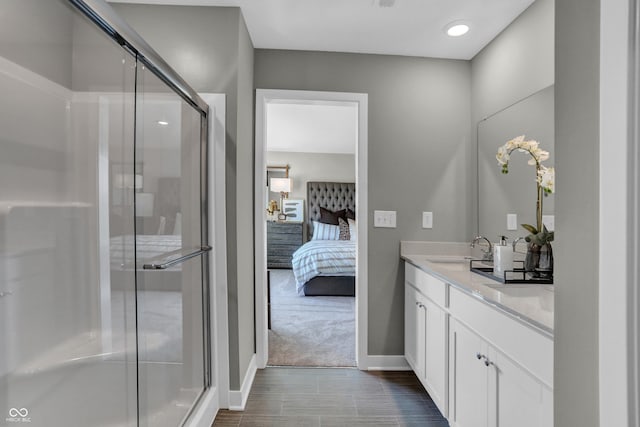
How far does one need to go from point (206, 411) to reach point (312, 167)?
18.6ft

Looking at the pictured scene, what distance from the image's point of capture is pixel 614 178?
619mm

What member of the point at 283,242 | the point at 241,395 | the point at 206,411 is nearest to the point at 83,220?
the point at 206,411

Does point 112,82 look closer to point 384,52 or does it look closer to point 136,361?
point 136,361

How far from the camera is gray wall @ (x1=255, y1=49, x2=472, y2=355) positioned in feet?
8.21

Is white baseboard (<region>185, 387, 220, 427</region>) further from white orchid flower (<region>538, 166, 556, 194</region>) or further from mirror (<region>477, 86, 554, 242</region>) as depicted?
white orchid flower (<region>538, 166, 556, 194</region>)

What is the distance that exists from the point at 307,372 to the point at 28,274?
77.9 inches

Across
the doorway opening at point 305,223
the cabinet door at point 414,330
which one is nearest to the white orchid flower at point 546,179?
the cabinet door at point 414,330

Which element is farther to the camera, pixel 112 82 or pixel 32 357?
pixel 112 82

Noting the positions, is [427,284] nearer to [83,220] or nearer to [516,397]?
[516,397]

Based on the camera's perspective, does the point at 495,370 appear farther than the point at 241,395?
No

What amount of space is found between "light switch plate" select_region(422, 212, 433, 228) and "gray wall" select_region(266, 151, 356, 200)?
14.8 ft

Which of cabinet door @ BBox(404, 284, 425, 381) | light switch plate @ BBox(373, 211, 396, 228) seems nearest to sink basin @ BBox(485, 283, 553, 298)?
cabinet door @ BBox(404, 284, 425, 381)

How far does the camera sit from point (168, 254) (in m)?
1.47

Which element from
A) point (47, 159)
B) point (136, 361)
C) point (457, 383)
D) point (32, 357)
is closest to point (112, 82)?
point (47, 159)
